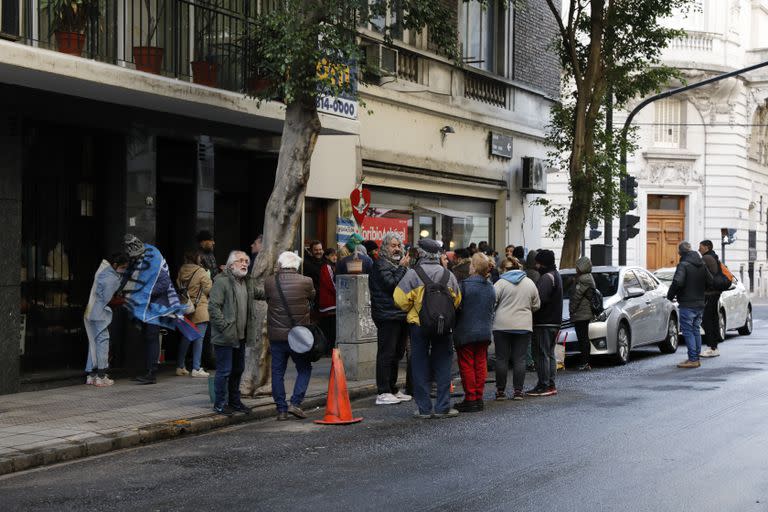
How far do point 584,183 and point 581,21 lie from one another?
11.9 feet

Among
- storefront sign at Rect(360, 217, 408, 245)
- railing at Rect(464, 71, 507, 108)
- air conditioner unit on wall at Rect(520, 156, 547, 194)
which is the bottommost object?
storefront sign at Rect(360, 217, 408, 245)

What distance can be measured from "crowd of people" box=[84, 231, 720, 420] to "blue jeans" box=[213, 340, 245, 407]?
1cm

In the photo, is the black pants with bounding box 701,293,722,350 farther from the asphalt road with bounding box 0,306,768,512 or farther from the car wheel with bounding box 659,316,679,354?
the asphalt road with bounding box 0,306,768,512

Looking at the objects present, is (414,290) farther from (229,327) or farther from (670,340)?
(670,340)

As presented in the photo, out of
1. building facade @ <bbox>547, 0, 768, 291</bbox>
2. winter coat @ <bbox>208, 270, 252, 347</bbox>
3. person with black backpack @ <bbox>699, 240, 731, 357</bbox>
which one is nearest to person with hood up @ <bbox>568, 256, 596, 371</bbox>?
person with black backpack @ <bbox>699, 240, 731, 357</bbox>

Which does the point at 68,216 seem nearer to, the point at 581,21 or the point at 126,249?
the point at 126,249

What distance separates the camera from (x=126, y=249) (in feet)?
46.9

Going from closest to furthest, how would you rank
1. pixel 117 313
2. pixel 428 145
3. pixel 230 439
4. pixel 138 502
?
pixel 138 502, pixel 230 439, pixel 117 313, pixel 428 145

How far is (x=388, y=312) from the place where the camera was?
12688mm

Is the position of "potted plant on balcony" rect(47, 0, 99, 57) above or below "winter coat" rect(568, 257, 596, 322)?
above

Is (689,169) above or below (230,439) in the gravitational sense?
above

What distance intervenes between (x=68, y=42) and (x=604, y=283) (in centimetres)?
948

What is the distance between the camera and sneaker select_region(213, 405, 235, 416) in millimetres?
11742

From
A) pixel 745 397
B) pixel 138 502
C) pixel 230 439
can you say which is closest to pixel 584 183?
pixel 745 397
